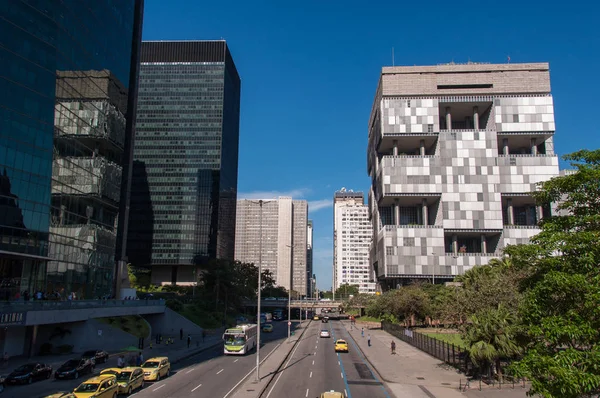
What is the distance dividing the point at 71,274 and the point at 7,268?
10.9 m

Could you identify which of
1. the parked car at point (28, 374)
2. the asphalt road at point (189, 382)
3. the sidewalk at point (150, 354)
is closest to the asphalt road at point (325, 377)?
the asphalt road at point (189, 382)

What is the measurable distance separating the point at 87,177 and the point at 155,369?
1470 inches

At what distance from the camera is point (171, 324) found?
238 feet

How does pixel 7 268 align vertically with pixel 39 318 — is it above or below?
above

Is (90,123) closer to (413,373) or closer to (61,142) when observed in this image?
(61,142)

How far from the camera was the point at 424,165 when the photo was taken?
9894 centimetres

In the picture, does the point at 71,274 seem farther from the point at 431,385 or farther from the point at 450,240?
the point at 450,240

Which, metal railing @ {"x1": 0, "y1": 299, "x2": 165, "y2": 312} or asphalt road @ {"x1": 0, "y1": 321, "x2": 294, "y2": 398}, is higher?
metal railing @ {"x1": 0, "y1": 299, "x2": 165, "y2": 312}

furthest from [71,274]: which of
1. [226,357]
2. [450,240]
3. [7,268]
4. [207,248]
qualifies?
[207,248]

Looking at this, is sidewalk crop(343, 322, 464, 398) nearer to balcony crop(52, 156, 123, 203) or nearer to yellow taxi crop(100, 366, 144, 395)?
yellow taxi crop(100, 366, 144, 395)

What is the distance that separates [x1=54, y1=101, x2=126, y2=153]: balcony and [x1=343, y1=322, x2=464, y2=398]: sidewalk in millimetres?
42921

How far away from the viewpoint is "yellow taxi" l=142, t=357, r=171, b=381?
103 feet

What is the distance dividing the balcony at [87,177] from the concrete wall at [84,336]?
51.6ft

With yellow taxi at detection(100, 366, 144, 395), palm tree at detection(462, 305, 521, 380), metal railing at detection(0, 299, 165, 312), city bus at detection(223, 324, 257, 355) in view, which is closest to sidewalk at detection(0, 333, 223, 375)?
city bus at detection(223, 324, 257, 355)
